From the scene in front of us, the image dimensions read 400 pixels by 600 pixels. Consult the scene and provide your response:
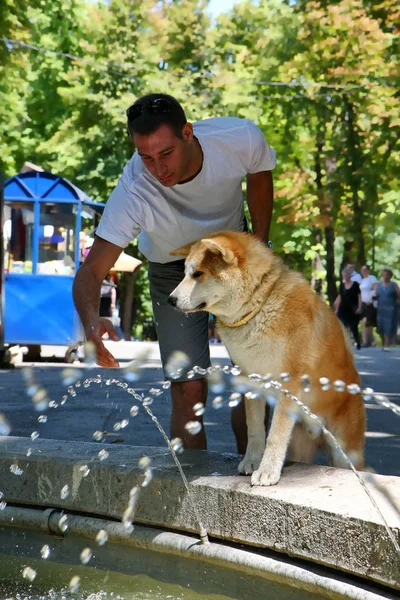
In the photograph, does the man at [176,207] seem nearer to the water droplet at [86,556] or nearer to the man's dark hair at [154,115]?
the man's dark hair at [154,115]

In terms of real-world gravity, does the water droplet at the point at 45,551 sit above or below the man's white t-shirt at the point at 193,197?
below

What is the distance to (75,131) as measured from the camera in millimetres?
34219

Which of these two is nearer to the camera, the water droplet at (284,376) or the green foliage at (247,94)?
the water droplet at (284,376)

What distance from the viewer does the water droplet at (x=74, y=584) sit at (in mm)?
4133

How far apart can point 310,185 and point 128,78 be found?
7.82 metres

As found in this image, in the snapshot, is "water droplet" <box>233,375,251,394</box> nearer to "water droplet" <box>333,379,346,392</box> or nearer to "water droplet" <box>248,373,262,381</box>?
"water droplet" <box>248,373,262,381</box>

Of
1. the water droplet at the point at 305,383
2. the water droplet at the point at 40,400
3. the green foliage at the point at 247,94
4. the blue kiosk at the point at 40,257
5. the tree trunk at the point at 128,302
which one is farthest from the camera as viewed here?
the tree trunk at the point at 128,302

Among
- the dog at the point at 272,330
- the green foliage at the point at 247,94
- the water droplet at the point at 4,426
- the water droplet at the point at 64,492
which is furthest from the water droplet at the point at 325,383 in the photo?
the green foliage at the point at 247,94

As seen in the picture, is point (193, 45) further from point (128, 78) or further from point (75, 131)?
point (75, 131)

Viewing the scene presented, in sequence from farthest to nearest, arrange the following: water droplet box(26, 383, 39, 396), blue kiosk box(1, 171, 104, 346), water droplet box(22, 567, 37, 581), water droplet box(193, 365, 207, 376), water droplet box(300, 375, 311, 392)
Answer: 1. blue kiosk box(1, 171, 104, 346)
2. water droplet box(26, 383, 39, 396)
3. water droplet box(193, 365, 207, 376)
4. water droplet box(300, 375, 311, 392)
5. water droplet box(22, 567, 37, 581)

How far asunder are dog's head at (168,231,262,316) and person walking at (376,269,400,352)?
1981 cm

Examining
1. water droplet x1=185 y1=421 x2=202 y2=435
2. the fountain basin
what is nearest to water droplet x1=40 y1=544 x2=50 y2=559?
the fountain basin

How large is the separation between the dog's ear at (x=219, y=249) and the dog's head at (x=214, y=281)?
0.06 feet

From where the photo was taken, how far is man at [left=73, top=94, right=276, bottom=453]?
15.4 ft
